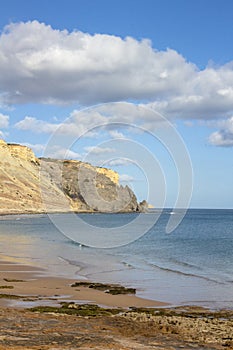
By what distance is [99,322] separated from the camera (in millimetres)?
17453

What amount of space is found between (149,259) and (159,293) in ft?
64.5

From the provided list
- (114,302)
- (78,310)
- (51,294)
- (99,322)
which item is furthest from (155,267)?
(99,322)

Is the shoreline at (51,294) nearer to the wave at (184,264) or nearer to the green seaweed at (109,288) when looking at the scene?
the green seaweed at (109,288)

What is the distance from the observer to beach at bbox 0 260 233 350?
13.9 metres

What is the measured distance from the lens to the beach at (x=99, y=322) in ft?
45.5

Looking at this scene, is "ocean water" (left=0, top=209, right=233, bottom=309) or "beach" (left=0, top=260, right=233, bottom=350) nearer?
"beach" (left=0, top=260, right=233, bottom=350)

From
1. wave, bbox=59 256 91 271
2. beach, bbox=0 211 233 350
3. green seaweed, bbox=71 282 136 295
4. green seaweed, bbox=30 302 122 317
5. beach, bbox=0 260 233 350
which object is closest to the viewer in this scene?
beach, bbox=0 260 233 350

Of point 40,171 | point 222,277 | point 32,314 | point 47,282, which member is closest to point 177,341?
point 32,314

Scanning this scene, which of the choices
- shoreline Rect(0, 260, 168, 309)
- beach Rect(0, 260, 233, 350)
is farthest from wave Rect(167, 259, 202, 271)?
beach Rect(0, 260, 233, 350)

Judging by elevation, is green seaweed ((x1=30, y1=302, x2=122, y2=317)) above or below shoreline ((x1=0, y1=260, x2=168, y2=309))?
above

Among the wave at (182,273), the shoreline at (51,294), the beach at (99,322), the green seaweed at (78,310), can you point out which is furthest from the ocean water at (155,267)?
the green seaweed at (78,310)

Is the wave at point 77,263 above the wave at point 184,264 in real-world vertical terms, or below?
below

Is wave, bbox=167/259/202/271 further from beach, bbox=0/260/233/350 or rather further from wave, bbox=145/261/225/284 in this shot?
beach, bbox=0/260/233/350

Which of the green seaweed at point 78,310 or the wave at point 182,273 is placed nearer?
the green seaweed at point 78,310
